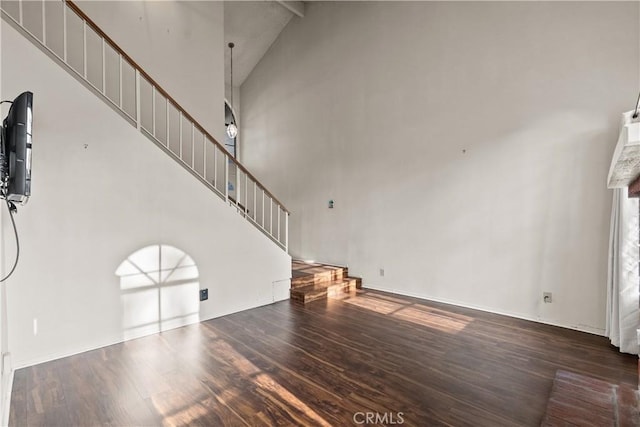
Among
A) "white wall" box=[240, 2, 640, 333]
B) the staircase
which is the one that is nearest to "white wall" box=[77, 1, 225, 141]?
"white wall" box=[240, 2, 640, 333]

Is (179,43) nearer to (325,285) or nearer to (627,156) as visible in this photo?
(325,285)

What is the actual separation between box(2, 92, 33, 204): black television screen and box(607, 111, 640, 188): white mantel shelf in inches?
112

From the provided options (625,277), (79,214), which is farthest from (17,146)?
(625,277)

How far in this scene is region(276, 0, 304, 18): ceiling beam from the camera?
21.3 ft

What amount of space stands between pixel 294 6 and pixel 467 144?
188 inches

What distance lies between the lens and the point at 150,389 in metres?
2.48

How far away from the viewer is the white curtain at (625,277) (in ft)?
10.0

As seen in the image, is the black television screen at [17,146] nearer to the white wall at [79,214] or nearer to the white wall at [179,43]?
the white wall at [79,214]

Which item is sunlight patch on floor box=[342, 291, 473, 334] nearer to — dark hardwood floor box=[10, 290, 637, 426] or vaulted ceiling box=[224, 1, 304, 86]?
dark hardwood floor box=[10, 290, 637, 426]

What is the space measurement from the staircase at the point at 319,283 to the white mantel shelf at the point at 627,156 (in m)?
3.81

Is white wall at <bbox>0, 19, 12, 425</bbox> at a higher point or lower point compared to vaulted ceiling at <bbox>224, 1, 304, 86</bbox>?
lower

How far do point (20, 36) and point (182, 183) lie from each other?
6.03 feet

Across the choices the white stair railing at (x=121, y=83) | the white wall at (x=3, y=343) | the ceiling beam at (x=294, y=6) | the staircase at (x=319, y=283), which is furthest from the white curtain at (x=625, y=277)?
the ceiling beam at (x=294, y=6)

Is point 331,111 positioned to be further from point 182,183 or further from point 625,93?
point 625,93
